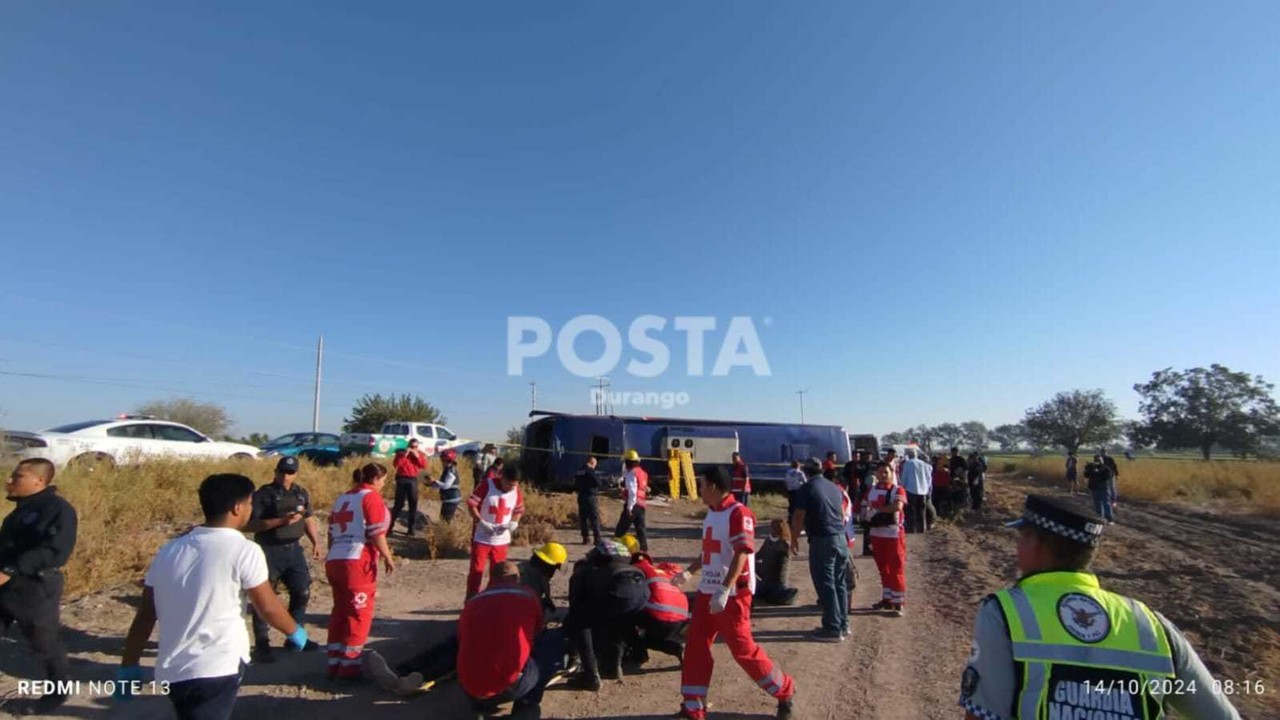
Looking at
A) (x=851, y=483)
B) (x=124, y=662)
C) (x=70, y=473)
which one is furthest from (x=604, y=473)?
(x=124, y=662)

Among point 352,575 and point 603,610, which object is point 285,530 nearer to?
point 352,575

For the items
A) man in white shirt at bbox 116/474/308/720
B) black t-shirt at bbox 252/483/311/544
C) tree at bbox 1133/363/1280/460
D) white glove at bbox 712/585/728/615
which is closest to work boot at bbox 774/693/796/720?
white glove at bbox 712/585/728/615

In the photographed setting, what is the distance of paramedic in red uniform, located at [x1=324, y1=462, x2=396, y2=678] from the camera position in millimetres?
5039

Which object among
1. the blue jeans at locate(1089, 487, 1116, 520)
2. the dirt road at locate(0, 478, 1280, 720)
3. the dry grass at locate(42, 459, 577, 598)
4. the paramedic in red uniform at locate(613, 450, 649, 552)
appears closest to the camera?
the dirt road at locate(0, 478, 1280, 720)

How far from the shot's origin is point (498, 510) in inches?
258

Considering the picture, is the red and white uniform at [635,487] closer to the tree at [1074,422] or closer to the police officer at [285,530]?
the police officer at [285,530]

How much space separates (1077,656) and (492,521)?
5.53 metres

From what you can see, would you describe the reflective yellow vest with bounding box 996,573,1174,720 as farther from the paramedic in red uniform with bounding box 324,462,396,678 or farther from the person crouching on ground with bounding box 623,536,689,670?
the paramedic in red uniform with bounding box 324,462,396,678

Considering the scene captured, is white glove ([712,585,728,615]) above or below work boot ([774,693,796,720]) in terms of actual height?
above

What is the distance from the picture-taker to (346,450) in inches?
858

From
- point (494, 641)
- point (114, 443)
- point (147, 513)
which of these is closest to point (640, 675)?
point (494, 641)

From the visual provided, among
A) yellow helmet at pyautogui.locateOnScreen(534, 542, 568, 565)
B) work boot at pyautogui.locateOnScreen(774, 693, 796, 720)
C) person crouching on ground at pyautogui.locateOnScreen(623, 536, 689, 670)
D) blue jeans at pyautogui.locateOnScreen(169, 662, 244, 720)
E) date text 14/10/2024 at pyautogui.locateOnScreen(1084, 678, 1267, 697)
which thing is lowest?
work boot at pyautogui.locateOnScreen(774, 693, 796, 720)

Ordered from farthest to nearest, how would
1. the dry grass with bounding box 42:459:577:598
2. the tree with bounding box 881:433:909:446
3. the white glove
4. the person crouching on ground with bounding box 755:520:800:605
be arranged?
the tree with bounding box 881:433:909:446 → the person crouching on ground with bounding box 755:520:800:605 → the dry grass with bounding box 42:459:577:598 → the white glove

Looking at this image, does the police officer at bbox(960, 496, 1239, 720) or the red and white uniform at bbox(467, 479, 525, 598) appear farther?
the red and white uniform at bbox(467, 479, 525, 598)
